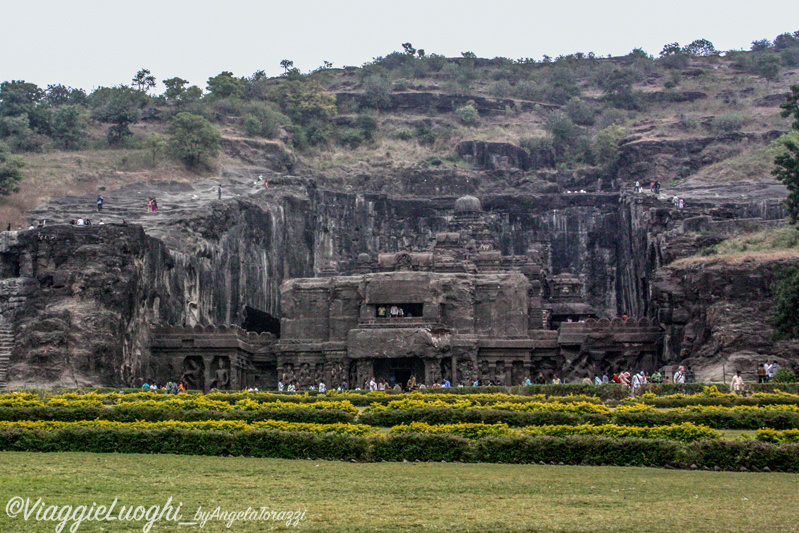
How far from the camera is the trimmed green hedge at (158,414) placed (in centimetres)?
2577

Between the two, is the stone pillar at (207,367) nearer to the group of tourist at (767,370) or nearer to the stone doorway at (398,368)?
the stone doorway at (398,368)

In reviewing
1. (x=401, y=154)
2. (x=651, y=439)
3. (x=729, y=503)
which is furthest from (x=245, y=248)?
(x=729, y=503)

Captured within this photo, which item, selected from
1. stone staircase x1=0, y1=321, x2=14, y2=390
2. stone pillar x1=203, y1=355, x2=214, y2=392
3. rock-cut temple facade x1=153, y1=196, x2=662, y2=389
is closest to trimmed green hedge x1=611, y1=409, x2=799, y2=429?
rock-cut temple facade x1=153, y1=196, x2=662, y2=389

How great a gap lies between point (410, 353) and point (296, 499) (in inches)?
1346

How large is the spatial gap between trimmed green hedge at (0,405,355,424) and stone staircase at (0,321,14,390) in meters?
19.4

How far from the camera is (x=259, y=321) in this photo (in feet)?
226

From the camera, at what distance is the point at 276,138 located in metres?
97.2

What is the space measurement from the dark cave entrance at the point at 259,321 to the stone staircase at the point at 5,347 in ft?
69.7

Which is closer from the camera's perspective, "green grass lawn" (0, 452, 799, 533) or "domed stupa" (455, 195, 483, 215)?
"green grass lawn" (0, 452, 799, 533)

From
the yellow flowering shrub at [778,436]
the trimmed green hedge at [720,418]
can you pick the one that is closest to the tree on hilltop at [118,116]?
the trimmed green hedge at [720,418]

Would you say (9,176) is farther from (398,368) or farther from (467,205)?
(467,205)

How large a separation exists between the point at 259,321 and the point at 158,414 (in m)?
42.9

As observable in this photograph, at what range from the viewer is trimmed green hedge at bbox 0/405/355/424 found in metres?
25.8

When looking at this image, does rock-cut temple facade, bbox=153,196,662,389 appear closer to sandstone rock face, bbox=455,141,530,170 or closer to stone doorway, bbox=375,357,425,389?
stone doorway, bbox=375,357,425,389
